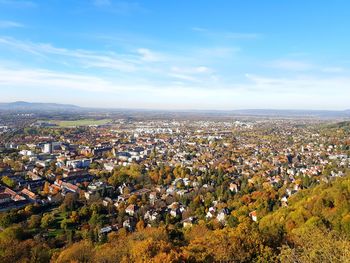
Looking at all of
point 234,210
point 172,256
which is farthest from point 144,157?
point 172,256

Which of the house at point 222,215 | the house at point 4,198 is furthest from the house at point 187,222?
the house at point 4,198

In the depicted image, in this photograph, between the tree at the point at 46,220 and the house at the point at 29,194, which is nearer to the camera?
the tree at the point at 46,220

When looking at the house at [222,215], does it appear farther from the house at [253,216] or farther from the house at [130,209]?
the house at [130,209]

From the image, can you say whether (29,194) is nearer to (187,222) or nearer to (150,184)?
(150,184)

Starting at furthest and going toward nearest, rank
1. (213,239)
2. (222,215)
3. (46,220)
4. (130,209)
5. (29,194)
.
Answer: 1. (29,194)
2. (130,209)
3. (222,215)
4. (46,220)
5. (213,239)

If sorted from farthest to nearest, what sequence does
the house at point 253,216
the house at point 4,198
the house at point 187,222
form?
1. the house at point 4,198
2. the house at point 253,216
3. the house at point 187,222

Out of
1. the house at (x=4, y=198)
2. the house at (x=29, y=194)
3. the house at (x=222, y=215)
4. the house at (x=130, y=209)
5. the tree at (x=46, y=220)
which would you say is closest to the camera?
the tree at (x=46, y=220)

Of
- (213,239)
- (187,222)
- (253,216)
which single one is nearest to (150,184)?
(187,222)

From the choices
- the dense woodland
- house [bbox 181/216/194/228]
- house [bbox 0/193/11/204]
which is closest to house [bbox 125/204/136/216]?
the dense woodland

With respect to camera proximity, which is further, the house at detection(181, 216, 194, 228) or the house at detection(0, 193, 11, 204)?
the house at detection(0, 193, 11, 204)

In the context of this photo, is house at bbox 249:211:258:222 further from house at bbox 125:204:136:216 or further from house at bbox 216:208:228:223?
house at bbox 125:204:136:216

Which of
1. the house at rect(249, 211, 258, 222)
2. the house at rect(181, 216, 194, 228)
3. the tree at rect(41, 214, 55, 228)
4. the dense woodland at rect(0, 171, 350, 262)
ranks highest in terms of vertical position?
the dense woodland at rect(0, 171, 350, 262)
